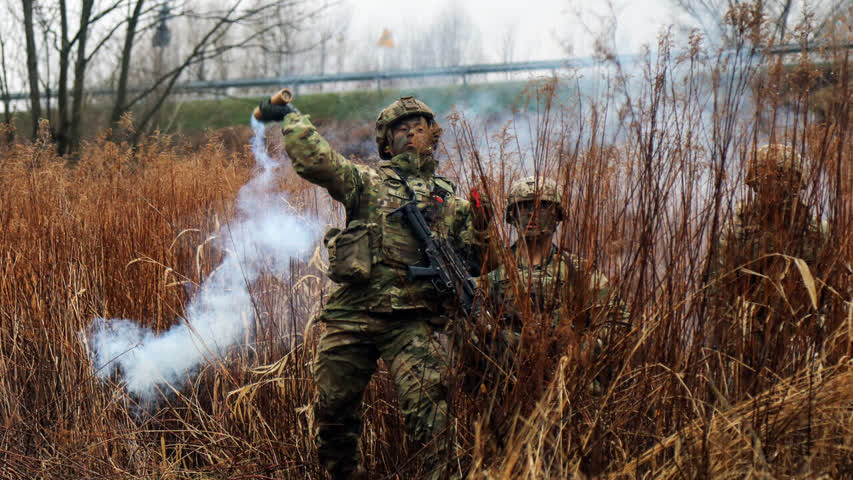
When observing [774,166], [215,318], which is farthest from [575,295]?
[215,318]

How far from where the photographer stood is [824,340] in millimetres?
1827

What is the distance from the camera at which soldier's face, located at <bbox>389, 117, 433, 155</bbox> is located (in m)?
2.74

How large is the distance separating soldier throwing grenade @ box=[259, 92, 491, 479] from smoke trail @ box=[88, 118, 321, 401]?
49cm

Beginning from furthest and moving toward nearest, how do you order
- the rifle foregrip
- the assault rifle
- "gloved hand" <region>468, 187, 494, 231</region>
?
1. the rifle foregrip
2. the assault rifle
3. "gloved hand" <region>468, 187, 494, 231</region>

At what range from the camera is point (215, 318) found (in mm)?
3643

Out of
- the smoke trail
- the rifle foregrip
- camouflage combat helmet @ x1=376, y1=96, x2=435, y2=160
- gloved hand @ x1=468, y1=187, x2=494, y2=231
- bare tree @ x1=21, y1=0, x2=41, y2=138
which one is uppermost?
bare tree @ x1=21, y1=0, x2=41, y2=138

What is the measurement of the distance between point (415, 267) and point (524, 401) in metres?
0.89

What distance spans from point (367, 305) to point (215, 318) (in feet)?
Answer: 4.83

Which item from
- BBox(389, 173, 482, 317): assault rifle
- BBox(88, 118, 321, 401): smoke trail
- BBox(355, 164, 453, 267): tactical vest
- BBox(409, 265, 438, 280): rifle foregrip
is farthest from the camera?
BBox(88, 118, 321, 401): smoke trail

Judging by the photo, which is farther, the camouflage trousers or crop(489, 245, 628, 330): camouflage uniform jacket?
the camouflage trousers

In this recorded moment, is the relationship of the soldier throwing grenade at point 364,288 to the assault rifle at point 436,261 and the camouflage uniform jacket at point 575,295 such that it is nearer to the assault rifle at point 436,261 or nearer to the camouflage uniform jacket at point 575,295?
the assault rifle at point 436,261

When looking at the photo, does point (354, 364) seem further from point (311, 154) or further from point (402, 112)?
point (402, 112)

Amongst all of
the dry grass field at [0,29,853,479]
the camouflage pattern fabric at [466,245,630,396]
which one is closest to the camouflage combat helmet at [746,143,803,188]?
the dry grass field at [0,29,853,479]

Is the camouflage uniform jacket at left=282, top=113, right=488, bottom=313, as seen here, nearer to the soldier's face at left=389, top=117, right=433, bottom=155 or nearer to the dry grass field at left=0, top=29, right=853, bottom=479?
the soldier's face at left=389, top=117, right=433, bottom=155
